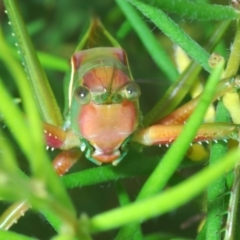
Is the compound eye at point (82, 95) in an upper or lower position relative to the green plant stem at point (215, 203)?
upper

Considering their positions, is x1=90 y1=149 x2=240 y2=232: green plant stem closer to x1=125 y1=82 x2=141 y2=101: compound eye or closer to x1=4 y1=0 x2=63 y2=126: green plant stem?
x1=125 y1=82 x2=141 y2=101: compound eye

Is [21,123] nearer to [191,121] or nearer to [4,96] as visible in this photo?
[4,96]

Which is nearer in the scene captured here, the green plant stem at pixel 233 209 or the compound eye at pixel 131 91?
the green plant stem at pixel 233 209

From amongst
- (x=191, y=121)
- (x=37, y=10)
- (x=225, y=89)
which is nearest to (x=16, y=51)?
(x=37, y=10)

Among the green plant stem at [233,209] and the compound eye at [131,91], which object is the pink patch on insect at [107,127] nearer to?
the compound eye at [131,91]

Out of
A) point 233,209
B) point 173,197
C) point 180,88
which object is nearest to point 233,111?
point 233,209

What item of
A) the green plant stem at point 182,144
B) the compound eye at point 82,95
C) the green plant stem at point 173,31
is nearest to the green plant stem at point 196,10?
the green plant stem at point 173,31

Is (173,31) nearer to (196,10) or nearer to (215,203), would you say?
(196,10)
